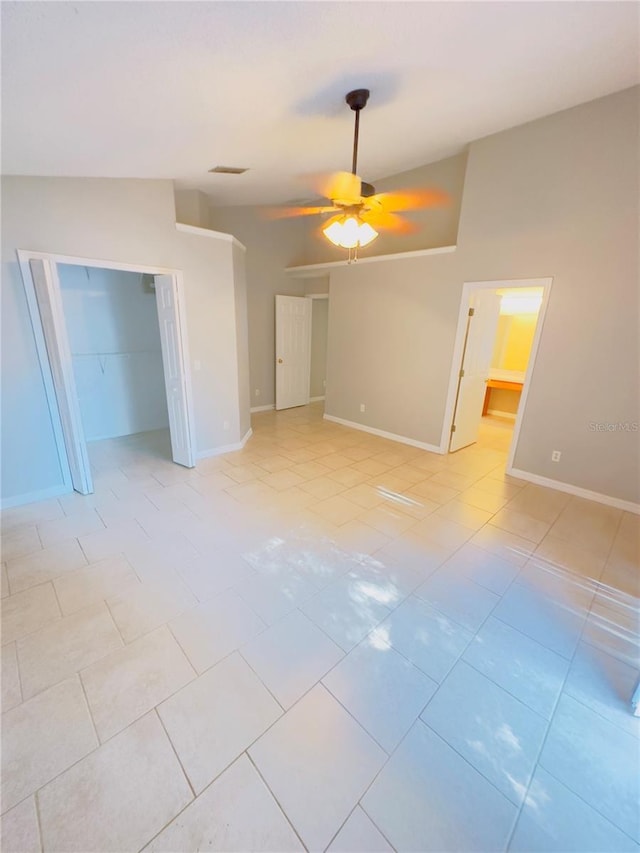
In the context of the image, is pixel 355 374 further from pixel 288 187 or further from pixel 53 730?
pixel 53 730

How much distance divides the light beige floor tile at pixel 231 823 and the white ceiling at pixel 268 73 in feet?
9.46

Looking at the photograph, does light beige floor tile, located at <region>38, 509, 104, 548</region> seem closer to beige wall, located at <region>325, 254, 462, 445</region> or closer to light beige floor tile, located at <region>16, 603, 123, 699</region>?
light beige floor tile, located at <region>16, 603, 123, 699</region>

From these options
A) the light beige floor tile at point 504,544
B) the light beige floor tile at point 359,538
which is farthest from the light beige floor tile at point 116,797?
the light beige floor tile at point 504,544

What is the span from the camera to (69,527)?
2.70 metres

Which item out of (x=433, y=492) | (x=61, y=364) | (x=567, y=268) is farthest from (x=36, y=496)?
(x=567, y=268)

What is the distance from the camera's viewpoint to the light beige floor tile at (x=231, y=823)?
1074 millimetres

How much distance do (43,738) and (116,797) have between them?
44 cm

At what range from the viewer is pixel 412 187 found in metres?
4.48

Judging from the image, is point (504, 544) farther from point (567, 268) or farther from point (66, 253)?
point (66, 253)

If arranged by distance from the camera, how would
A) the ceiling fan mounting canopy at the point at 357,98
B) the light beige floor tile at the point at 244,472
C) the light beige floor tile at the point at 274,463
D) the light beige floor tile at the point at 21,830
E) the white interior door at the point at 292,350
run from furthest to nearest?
the white interior door at the point at 292,350
the light beige floor tile at the point at 274,463
the light beige floor tile at the point at 244,472
the ceiling fan mounting canopy at the point at 357,98
the light beige floor tile at the point at 21,830

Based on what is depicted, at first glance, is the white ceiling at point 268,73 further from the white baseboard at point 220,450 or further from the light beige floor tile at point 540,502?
the light beige floor tile at point 540,502

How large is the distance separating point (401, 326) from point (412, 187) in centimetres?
184

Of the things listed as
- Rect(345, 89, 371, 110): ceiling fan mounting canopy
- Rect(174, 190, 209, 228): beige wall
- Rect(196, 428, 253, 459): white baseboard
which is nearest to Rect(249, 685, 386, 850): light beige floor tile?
Rect(196, 428, 253, 459): white baseboard

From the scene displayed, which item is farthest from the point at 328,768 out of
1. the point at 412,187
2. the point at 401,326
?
the point at 412,187
